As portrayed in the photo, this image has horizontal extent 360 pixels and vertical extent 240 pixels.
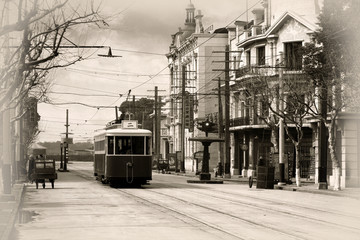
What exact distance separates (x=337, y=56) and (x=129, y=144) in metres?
10.7

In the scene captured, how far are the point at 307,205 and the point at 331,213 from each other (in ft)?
12.4

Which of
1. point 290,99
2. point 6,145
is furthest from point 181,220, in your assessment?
point 290,99

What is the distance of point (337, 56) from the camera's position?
34938mm

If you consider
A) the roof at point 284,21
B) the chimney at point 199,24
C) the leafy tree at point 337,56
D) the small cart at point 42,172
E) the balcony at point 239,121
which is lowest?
the small cart at point 42,172

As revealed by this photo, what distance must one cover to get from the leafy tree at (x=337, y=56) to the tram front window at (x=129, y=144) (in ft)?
29.1

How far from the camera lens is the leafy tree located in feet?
108

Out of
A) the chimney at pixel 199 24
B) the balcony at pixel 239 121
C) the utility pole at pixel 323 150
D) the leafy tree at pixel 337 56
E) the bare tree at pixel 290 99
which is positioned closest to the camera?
the leafy tree at pixel 337 56

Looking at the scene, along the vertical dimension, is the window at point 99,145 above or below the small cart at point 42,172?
above

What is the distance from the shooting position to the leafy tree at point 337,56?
32906 mm

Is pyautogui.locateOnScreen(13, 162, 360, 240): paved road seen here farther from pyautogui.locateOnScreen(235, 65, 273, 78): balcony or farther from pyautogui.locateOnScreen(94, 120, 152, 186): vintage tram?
pyautogui.locateOnScreen(235, 65, 273, 78): balcony

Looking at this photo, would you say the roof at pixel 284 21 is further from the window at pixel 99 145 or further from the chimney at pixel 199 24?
the chimney at pixel 199 24

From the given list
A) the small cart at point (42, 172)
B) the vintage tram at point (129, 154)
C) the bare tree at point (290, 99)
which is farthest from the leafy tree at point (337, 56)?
the small cart at point (42, 172)

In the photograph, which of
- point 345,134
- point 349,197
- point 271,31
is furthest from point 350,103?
point 271,31

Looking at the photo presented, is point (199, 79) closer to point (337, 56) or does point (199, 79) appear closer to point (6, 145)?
point (337, 56)
